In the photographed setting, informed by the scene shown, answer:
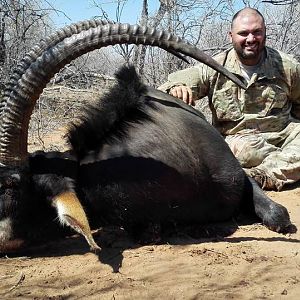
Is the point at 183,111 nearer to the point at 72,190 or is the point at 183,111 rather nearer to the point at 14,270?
the point at 72,190

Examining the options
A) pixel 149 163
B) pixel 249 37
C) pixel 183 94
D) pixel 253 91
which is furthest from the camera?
pixel 253 91

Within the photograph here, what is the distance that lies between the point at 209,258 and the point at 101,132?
1257mm

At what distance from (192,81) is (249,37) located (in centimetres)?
73

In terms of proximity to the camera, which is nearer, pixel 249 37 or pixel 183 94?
pixel 183 94

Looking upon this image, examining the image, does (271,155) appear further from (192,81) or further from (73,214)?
(73,214)

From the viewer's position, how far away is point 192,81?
546 centimetres

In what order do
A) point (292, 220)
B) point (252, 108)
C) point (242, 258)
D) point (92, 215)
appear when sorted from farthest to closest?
point (252, 108)
point (292, 220)
point (92, 215)
point (242, 258)

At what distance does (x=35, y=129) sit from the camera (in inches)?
337

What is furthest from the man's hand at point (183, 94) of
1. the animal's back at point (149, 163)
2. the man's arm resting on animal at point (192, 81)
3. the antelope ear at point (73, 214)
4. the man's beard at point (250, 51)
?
the antelope ear at point (73, 214)

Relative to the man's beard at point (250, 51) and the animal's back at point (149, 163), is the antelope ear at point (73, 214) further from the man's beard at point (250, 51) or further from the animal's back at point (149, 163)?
the man's beard at point (250, 51)

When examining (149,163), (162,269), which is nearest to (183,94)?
(149,163)

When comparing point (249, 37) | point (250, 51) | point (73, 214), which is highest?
point (249, 37)

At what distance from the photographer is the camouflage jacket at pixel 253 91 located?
555 cm

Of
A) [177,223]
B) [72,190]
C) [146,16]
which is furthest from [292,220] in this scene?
[146,16]
